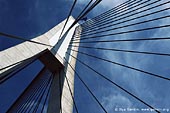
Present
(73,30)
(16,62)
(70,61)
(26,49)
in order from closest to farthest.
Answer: (16,62)
(26,49)
(70,61)
(73,30)

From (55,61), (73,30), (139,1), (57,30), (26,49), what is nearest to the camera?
(139,1)

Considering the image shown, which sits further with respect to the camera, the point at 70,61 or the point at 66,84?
the point at 70,61

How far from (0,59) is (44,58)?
2651mm

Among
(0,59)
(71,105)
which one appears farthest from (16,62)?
(71,105)

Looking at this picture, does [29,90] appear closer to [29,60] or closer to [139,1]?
[29,60]

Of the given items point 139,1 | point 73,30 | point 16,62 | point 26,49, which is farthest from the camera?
point 73,30

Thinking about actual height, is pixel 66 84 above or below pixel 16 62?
below

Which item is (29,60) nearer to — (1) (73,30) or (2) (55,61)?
(2) (55,61)

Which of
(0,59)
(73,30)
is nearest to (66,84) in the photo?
(0,59)

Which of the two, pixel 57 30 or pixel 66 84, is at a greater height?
pixel 57 30

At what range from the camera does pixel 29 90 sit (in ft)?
37.7

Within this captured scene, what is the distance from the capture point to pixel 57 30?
12086mm

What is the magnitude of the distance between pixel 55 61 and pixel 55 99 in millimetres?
2288

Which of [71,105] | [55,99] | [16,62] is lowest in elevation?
[71,105]
